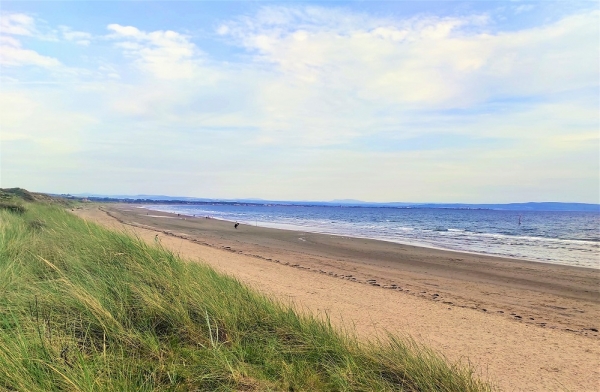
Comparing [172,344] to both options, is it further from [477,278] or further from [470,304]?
[477,278]

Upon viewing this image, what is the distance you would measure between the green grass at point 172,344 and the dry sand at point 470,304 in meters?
1.68

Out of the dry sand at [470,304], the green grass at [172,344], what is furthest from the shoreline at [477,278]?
the green grass at [172,344]

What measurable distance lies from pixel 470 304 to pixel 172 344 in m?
8.42

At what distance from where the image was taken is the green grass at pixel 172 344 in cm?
333

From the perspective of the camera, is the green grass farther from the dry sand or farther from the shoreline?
the shoreline

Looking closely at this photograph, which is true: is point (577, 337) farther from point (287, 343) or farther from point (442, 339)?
point (287, 343)

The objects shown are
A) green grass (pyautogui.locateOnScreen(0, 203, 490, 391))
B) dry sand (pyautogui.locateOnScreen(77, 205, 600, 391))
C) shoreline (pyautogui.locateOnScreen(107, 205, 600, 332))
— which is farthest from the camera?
shoreline (pyautogui.locateOnScreen(107, 205, 600, 332))

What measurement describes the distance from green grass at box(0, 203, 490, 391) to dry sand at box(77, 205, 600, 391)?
1678mm

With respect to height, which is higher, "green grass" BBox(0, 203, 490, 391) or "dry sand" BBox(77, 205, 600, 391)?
"green grass" BBox(0, 203, 490, 391)

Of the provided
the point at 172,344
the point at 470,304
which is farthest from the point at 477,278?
the point at 172,344

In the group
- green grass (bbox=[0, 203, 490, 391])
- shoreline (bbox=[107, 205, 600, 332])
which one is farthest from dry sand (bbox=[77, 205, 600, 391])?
green grass (bbox=[0, 203, 490, 391])

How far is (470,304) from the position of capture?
10250mm

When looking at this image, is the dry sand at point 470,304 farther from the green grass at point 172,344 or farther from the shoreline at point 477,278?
the green grass at point 172,344

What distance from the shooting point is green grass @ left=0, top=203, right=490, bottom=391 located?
131 inches
